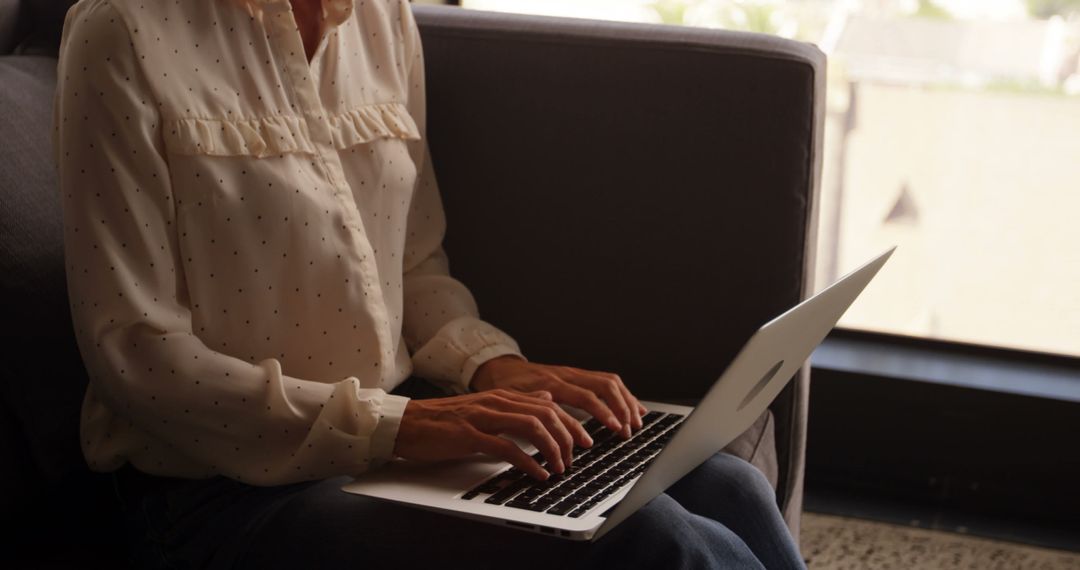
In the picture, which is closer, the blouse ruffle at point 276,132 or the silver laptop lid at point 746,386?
the silver laptop lid at point 746,386

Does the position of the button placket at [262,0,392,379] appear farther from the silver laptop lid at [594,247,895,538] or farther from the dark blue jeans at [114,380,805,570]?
the silver laptop lid at [594,247,895,538]

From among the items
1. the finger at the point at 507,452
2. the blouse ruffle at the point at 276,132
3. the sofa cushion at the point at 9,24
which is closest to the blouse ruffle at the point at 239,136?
the blouse ruffle at the point at 276,132

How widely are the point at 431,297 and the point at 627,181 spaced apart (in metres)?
0.26

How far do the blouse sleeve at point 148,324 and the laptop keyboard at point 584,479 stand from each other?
110mm

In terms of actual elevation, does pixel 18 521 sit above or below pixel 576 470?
below

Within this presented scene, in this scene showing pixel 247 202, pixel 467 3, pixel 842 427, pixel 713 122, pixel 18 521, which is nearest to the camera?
pixel 247 202

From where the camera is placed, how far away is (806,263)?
141 centimetres

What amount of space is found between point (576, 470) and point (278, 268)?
323 mm

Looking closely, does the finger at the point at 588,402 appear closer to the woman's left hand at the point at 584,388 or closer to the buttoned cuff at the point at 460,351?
the woman's left hand at the point at 584,388

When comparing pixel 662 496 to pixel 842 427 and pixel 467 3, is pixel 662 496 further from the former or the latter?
pixel 467 3

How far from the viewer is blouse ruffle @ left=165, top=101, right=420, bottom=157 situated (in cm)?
104

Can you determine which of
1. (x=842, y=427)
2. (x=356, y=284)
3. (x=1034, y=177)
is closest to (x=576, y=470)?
(x=356, y=284)

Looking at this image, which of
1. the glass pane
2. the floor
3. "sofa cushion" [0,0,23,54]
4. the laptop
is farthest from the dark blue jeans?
the glass pane

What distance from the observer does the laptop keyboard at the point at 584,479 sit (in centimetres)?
99
